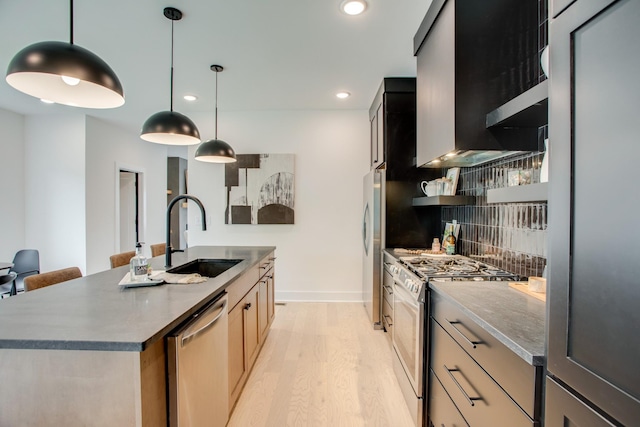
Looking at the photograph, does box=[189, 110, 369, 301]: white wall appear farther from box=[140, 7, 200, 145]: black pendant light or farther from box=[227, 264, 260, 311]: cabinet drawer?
box=[140, 7, 200, 145]: black pendant light

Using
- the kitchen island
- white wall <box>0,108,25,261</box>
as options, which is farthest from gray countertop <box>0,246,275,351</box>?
white wall <box>0,108,25,261</box>

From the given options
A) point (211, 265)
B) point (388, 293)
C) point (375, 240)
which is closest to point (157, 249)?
point (211, 265)

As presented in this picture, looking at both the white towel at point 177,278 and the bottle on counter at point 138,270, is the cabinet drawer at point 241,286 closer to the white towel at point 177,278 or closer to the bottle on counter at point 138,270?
the white towel at point 177,278

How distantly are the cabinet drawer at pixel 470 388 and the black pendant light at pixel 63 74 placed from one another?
200 centimetres

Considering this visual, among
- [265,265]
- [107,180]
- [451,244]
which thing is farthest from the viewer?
[107,180]

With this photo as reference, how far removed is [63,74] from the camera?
1.24 metres

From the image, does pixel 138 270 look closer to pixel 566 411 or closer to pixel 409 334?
pixel 409 334

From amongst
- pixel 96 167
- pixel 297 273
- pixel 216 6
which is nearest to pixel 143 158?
pixel 96 167

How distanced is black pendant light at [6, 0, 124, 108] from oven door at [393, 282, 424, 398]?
198cm

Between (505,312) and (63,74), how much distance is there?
6.67ft

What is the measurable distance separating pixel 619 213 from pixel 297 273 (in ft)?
12.7

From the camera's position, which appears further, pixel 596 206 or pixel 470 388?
pixel 470 388

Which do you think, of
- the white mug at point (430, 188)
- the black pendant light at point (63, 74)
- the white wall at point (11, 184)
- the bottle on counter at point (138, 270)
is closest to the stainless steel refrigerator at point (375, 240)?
the white mug at point (430, 188)

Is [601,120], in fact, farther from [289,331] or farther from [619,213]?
[289,331]
